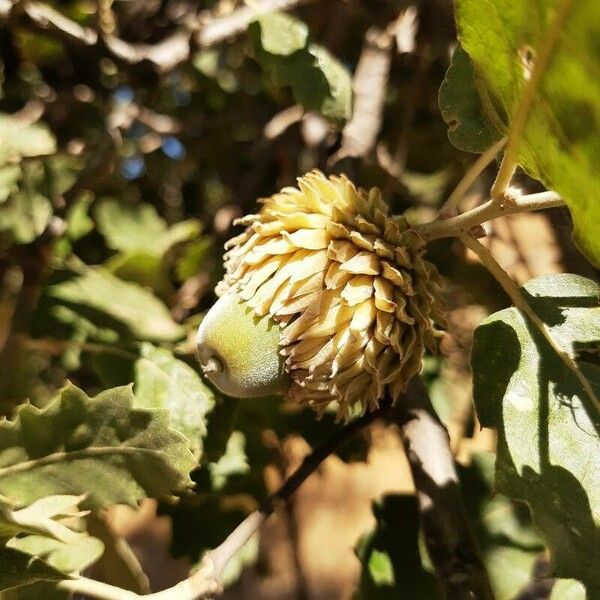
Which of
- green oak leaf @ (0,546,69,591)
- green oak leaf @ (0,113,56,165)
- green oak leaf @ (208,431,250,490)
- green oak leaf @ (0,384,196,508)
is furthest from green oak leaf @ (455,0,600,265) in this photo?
green oak leaf @ (0,113,56,165)

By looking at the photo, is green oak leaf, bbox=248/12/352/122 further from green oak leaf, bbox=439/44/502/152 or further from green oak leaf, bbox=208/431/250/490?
green oak leaf, bbox=208/431/250/490

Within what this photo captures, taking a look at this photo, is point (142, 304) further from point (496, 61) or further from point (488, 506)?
point (496, 61)

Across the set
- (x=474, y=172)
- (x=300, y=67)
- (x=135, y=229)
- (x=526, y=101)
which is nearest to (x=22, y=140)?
(x=135, y=229)

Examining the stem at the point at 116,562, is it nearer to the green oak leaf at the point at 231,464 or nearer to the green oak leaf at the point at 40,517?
the green oak leaf at the point at 231,464

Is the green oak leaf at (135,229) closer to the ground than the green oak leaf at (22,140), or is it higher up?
closer to the ground

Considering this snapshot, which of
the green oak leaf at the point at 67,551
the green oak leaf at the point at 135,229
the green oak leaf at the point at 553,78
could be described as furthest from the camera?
the green oak leaf at the point at 135,229

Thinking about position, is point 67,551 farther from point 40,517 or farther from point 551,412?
point 551,412

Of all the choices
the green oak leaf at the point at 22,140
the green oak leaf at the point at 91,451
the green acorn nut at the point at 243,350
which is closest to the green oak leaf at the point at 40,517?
→ the green oak leaf at the point at 91,451
